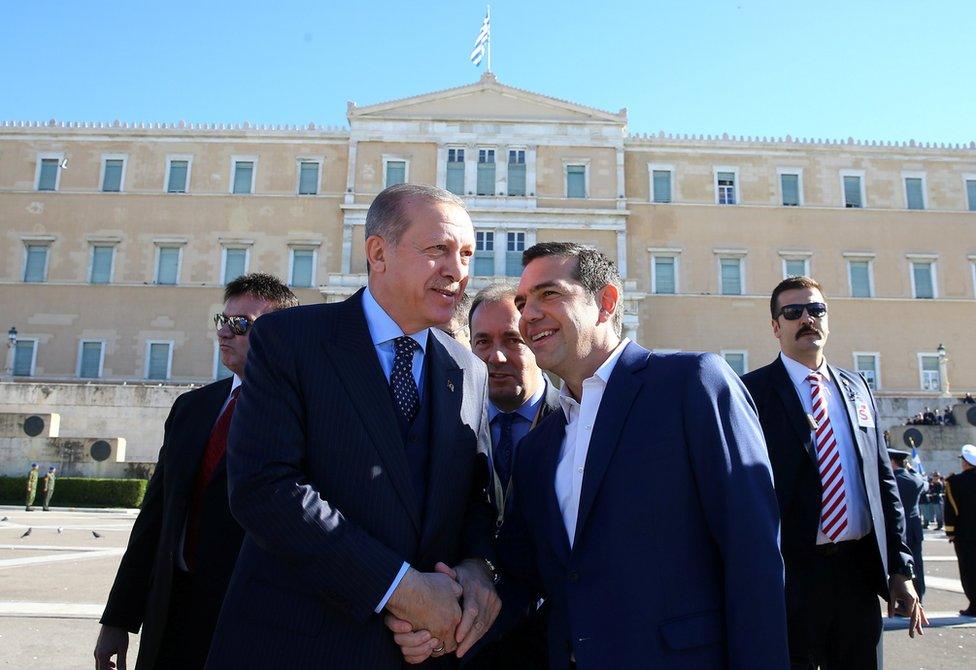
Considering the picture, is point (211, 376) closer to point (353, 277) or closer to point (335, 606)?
point (353, 277)

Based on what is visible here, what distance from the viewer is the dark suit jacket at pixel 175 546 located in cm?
275

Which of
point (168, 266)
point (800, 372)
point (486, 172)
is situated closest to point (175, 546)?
point (800, 372)

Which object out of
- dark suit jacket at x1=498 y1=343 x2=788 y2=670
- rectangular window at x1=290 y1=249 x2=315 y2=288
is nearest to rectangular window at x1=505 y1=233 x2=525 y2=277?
rectangular window at x1=290 y1=249 x2=315 y2=288

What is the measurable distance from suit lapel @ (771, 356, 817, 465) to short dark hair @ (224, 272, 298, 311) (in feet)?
7.86

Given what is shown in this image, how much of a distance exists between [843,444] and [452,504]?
2308mm

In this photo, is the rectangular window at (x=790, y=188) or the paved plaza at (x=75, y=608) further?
the rectangular window at (x=790, y=188)

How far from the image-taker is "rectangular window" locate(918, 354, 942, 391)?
1178 inches

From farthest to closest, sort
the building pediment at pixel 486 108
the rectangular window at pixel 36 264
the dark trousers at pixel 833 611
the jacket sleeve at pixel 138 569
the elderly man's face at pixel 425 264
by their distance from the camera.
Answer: the building pediment at pixel 486 108 < the rectangular window at pixel 36 264 < the dark trousers at pixel 833 611 < the jacket sleeve at pixel 138 569 < the elderly man's face at pixel 425 264

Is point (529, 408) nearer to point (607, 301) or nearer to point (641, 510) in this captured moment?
point (607, 301)

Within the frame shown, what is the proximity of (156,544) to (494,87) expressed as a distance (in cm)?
3085

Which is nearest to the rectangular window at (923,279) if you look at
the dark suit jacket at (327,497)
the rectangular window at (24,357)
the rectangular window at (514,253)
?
the rectangular window at (514,253)

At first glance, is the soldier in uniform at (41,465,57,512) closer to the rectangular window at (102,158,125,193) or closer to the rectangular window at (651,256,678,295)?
the rectangular window at (102,158,125,193)

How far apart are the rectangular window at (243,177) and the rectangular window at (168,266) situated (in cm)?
362

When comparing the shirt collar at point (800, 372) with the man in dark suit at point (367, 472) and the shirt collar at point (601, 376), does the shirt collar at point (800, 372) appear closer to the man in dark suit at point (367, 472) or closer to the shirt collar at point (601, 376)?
the shirt collar at point (601, 376)
